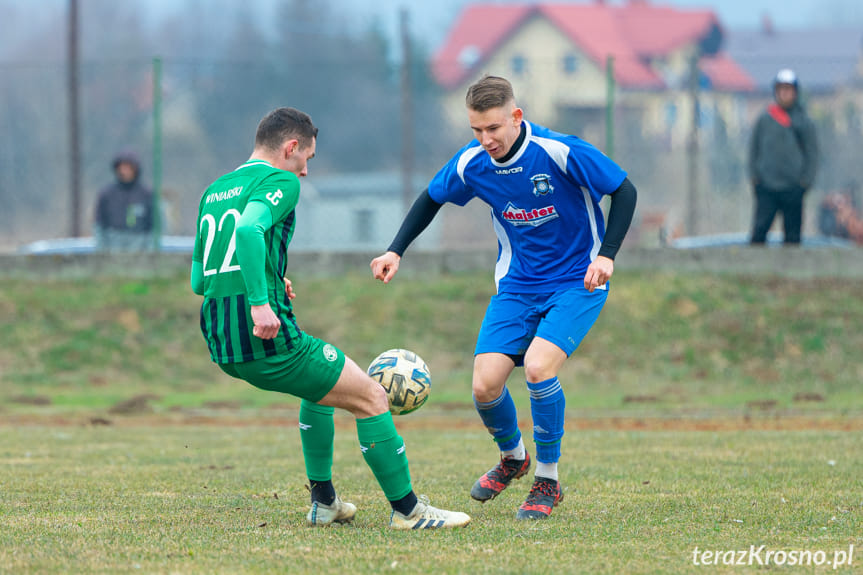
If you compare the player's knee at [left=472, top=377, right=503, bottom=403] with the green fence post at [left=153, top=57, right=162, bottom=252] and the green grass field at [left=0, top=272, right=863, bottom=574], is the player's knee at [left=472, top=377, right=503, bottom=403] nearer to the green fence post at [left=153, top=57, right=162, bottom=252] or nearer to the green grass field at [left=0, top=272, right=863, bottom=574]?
the green grass field at [left=0, top=272, right=863, bottom=574]

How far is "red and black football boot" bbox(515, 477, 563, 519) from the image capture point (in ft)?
19.4

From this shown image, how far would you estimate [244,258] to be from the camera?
17.0ft

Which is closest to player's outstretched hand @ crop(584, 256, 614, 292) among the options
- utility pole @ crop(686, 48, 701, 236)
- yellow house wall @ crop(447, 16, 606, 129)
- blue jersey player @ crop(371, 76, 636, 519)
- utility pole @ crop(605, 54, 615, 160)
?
blue jersey player @ crop(371, 76, 636, 519)

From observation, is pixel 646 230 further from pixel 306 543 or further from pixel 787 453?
pixel 306 543

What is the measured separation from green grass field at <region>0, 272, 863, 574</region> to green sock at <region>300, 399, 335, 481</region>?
0.90 feet

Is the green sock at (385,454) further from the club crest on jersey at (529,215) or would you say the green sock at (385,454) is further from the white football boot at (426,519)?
the club crest on jersey at (529,215)

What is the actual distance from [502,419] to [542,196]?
50.1 inches

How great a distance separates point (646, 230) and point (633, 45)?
105 feet

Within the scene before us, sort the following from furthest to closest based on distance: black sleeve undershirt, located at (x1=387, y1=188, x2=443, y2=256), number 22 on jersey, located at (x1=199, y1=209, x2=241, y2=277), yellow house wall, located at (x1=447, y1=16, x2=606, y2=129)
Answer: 1. yellow house wall, located at (x1=447, y1=16, x2=606, y2=129)
2. black sleeve undershirt, located at (x1=387, y1=188, x2=443, y2=256)
3. number 22 on jersey, located at (x1=199, y1=209, x2=241, y2=277)

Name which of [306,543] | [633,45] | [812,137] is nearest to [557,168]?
[306,543]

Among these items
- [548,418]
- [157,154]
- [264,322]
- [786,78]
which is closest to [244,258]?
[264,322]

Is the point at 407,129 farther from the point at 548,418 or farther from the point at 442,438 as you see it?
the point at 548,418

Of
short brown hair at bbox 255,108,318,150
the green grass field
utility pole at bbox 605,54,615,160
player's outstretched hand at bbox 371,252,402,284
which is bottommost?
the green grass field

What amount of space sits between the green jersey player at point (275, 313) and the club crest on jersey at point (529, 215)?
127 centimetres
